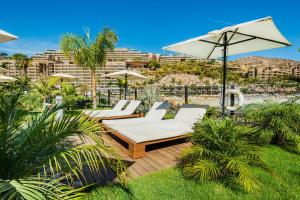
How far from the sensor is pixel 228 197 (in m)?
2.50

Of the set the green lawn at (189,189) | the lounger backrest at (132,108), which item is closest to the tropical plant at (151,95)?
the lounger backrest at (132,108)

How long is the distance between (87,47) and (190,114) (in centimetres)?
973

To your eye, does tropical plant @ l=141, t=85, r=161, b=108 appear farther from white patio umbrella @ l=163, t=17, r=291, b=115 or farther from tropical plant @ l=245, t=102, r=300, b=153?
tropical plant @ l=245, t=102, r=300, b=153

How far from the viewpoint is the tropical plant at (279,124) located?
4.32 metres

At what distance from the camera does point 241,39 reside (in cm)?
525

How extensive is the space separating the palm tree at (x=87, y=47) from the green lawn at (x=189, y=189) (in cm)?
1083

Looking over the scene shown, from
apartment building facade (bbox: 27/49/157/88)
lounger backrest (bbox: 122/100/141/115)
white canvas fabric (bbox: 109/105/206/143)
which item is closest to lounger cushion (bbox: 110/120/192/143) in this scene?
white canvas fabric (bbox: 109/105/206/143)

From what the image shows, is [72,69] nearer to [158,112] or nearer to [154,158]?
[158,112]

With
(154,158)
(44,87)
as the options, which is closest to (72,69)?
(44,87)

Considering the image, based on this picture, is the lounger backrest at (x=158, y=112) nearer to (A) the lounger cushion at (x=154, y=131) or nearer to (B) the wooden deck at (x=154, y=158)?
(A) the lounger cushion at (x=154, y=131)

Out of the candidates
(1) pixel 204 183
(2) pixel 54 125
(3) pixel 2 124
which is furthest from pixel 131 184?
(3) pixel 2 124

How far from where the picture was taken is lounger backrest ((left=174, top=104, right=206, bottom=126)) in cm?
526

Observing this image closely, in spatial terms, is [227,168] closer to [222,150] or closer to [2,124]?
[222,150]

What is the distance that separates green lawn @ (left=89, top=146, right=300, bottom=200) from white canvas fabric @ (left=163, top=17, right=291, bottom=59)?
8.03ft
